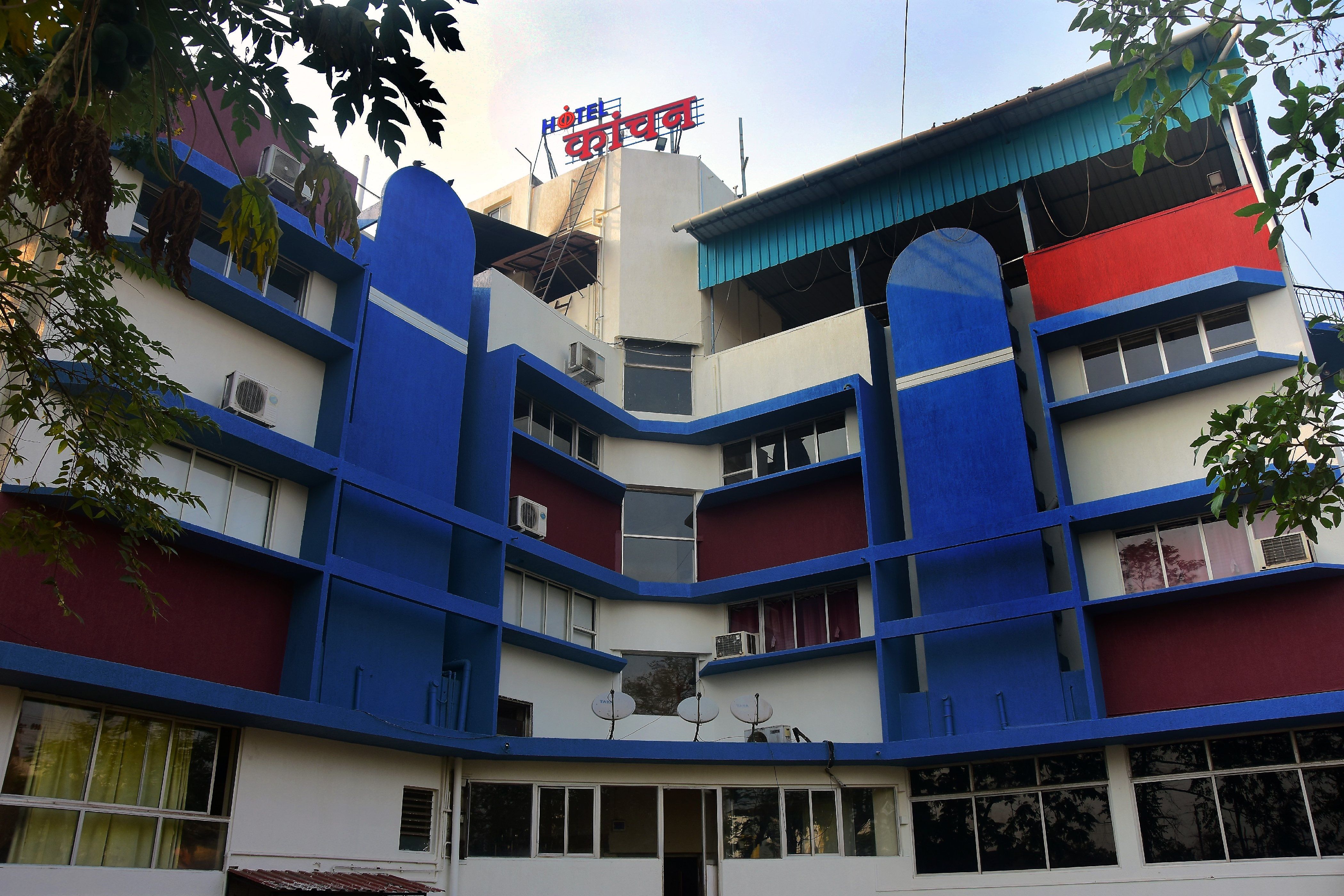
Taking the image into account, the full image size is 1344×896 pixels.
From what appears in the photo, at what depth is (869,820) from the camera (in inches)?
761

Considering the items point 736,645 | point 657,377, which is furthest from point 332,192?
point 657,377

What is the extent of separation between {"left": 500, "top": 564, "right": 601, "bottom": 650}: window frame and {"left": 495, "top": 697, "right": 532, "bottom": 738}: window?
140 centimetres

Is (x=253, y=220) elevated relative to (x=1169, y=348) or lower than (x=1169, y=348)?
lower

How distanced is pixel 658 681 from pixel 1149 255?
13.5m

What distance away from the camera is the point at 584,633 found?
22156 millimetres

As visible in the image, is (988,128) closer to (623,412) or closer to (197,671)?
(623,412)

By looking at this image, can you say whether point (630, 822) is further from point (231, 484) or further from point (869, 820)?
point (231, 484)

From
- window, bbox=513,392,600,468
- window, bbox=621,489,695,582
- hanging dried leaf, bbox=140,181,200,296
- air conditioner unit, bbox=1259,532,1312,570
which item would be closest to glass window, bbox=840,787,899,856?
window, bbox=621,489,695,582

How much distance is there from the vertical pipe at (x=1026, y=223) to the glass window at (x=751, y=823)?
12.4m

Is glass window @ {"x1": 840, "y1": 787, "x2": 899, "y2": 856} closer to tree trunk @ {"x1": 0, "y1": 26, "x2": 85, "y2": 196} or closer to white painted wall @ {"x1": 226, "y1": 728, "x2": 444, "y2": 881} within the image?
white painted wall @ {"x1": 226, "y1": 728, "x2": 444, "y2": 881}

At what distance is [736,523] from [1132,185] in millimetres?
12379

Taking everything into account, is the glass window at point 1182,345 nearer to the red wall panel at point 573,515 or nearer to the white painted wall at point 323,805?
the red wall panel at point 573,515

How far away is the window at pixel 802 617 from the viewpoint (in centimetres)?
2181

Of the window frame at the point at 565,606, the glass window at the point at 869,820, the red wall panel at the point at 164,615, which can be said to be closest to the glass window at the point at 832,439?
the window frame at the point at 565,606
